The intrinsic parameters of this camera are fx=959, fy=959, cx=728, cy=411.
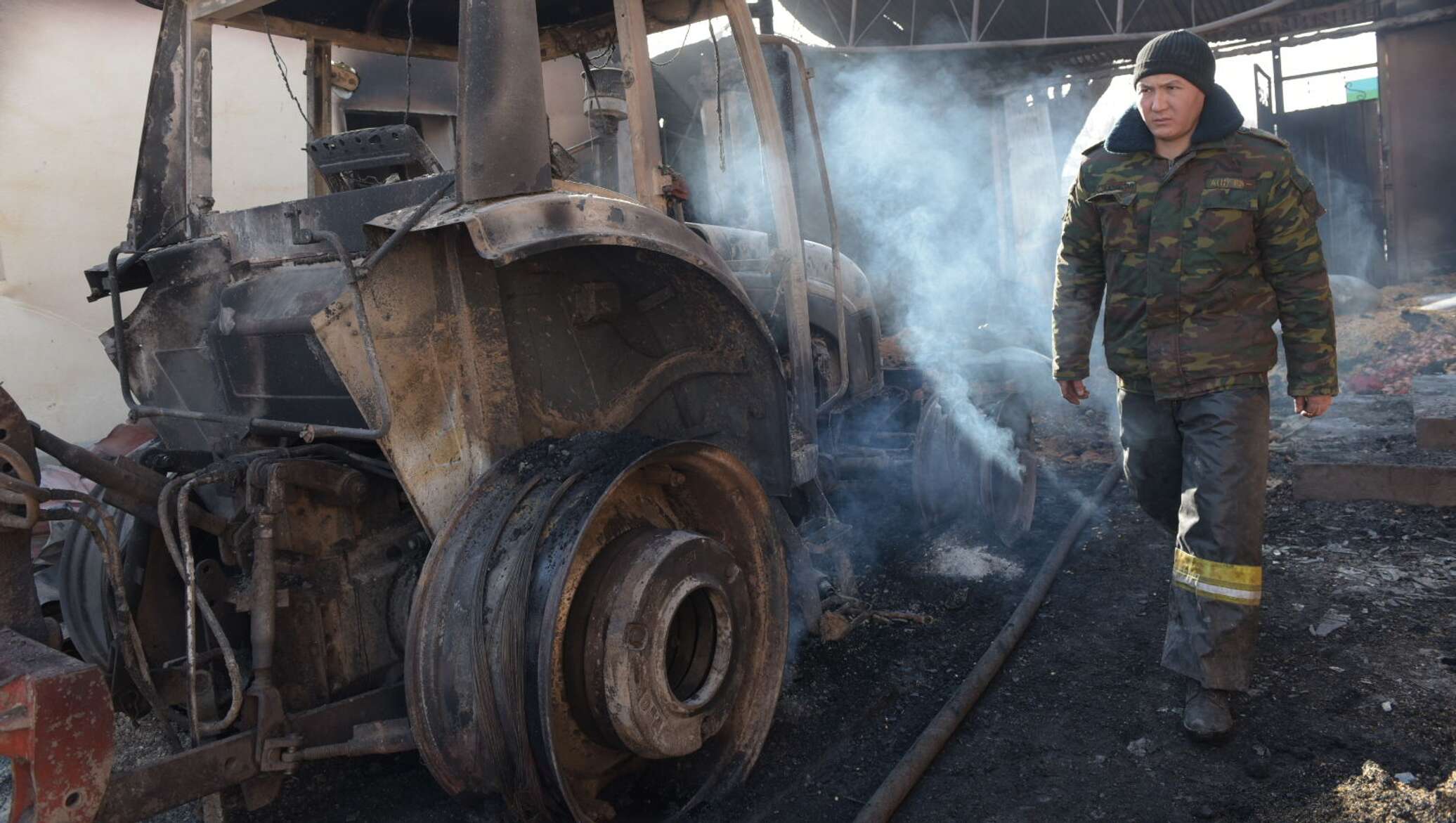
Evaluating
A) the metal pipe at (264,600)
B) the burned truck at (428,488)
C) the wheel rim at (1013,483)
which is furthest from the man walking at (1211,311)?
the metal pipe at (264,600)

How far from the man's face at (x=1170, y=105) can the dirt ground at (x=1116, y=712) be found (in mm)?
1765

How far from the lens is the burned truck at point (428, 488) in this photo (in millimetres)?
2104

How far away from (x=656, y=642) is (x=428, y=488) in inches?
25.9

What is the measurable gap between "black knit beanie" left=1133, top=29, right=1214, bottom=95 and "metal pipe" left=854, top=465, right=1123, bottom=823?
1.92m

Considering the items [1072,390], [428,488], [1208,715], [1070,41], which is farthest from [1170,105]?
[1070,41]

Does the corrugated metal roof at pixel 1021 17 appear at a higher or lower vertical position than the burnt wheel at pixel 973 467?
higher

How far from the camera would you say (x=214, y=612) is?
8.25ft

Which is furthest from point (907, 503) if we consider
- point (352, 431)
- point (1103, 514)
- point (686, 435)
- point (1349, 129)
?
point (1349, 129)

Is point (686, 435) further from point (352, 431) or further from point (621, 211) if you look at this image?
point (352, 431)

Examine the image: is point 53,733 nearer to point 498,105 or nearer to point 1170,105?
point 498,105

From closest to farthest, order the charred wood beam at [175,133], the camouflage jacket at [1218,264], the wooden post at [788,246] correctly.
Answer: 1. the camouflage jacket at [1218,264]
2. the charred wood beam at [175,133]
3. the wooden post at [788,246]

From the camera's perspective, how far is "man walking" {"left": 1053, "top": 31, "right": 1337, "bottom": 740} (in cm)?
283

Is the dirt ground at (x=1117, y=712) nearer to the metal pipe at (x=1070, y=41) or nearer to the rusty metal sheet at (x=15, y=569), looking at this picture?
the rusty metal sheet at (x=15, y=569)

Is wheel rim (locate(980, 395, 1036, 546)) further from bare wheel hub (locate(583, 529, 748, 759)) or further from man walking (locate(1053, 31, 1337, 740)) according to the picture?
bare wheel hub (locate(583, 529, 748, 759))
